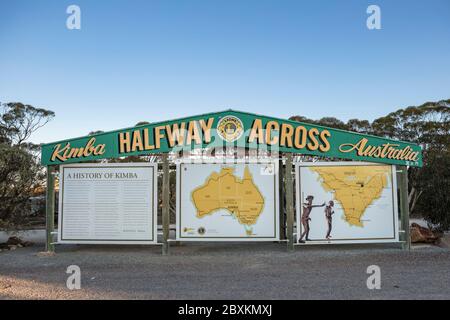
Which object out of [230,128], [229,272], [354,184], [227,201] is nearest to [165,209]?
[227,201]

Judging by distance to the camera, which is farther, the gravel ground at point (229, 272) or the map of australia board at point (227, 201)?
the map of australia board at point (227, 201)

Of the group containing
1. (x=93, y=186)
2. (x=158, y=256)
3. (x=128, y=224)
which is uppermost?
(x=93, y=186)

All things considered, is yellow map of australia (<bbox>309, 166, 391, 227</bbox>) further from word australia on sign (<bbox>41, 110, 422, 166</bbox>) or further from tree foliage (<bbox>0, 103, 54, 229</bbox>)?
tree foliage (<bbox>0, 103, 54, 229</bbox>)

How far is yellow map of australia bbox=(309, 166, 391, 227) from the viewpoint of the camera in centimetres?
1225

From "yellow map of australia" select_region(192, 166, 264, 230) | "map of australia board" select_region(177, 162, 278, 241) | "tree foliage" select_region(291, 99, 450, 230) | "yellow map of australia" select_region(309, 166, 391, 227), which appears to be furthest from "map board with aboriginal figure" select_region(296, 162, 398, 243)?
"tree foliage" select_region(291, 99, 450, 230)

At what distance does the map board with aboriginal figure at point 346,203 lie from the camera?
12180 mm

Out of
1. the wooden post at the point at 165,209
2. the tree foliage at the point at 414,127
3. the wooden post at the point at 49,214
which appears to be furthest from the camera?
the tree foliage at the point at 414,127

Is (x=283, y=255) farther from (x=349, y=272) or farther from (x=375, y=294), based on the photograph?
→ (x=375, y=294)

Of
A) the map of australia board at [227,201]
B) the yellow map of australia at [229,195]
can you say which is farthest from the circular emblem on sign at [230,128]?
the yellow map of australia at [229,195]

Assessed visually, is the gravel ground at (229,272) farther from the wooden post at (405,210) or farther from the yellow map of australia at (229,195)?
the yellow map of australia at (229,195)

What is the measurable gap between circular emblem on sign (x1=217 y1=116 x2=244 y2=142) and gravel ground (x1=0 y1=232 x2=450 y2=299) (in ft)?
11.4
